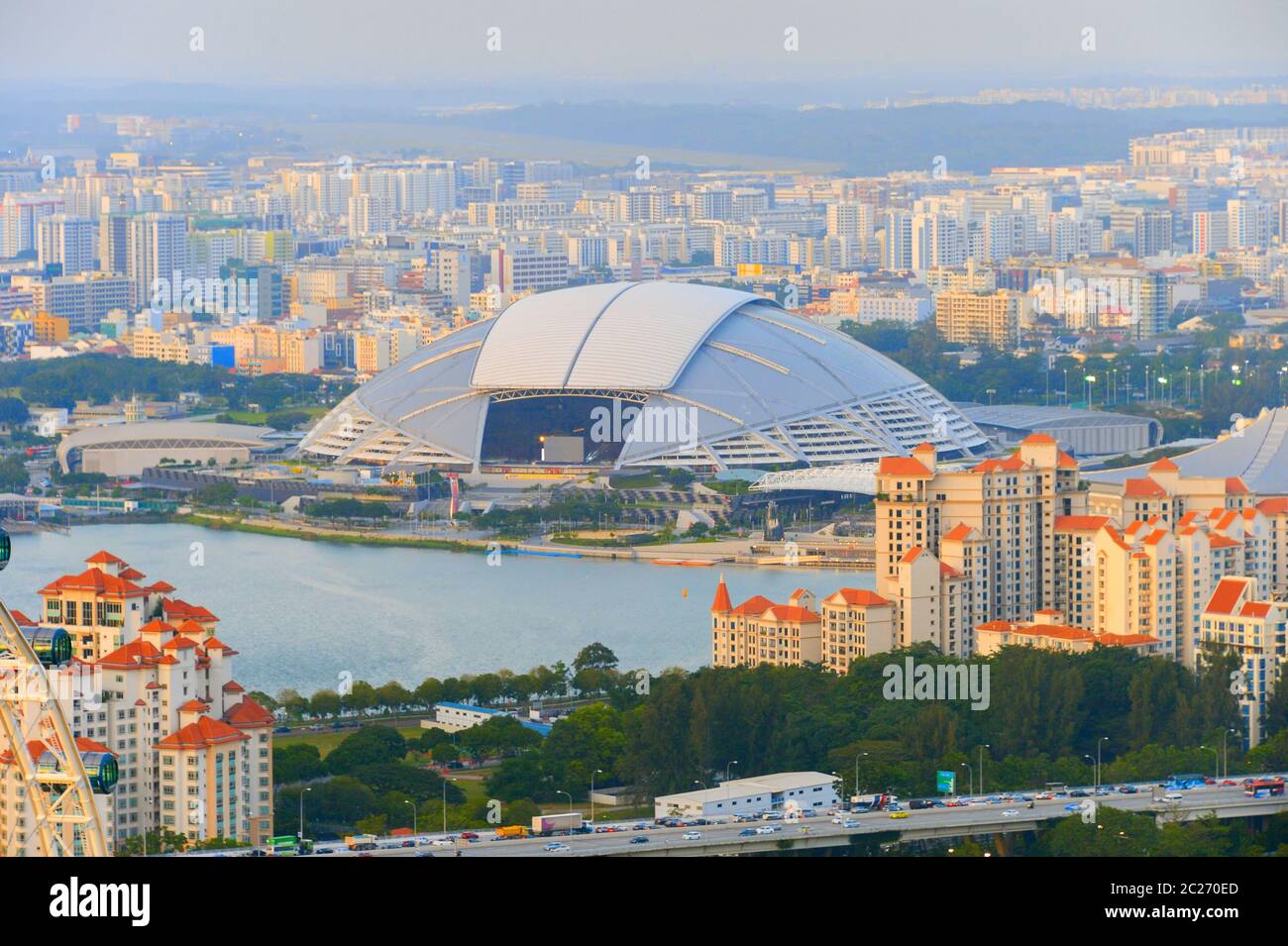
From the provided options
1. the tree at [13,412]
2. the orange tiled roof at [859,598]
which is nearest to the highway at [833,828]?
the orange tiled roof at [859,598]

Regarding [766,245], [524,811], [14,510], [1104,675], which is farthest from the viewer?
[766,245]

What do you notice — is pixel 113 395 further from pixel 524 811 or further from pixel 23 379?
pixel 524 811

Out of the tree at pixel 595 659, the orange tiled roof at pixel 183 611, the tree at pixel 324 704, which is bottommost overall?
the tree at pixel 595 659

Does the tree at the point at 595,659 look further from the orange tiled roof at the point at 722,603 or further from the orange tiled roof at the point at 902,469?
the orange tiled roof at the point at 902,469

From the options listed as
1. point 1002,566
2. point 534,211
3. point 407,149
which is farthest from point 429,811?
point 407,149

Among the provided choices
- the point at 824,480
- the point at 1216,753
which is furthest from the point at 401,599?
the point at 1216,753

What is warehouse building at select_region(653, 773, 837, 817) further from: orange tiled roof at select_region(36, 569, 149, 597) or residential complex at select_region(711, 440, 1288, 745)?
residential complex at select_region(711, 440, 1288, 745)
